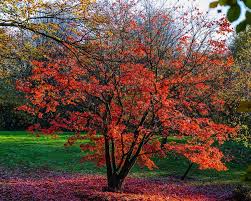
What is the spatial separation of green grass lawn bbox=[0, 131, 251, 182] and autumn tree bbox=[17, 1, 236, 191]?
22.3 feet

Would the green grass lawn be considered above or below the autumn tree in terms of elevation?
below

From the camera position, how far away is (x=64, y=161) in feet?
69.6

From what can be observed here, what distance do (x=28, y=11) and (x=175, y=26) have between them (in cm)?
674

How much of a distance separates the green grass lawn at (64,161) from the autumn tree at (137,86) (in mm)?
6789

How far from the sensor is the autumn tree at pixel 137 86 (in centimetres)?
1204

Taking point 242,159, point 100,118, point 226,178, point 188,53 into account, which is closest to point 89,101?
point 100,118

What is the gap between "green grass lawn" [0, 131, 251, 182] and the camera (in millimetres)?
19812

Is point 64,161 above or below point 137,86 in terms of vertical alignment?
below

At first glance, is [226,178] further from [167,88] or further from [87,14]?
[87,14]

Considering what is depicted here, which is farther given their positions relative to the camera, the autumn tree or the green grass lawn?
the green grass lawn

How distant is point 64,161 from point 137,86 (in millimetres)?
10532

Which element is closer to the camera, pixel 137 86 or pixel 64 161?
pixel 137 86

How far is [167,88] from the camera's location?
11.8 m

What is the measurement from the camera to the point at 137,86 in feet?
39.8
